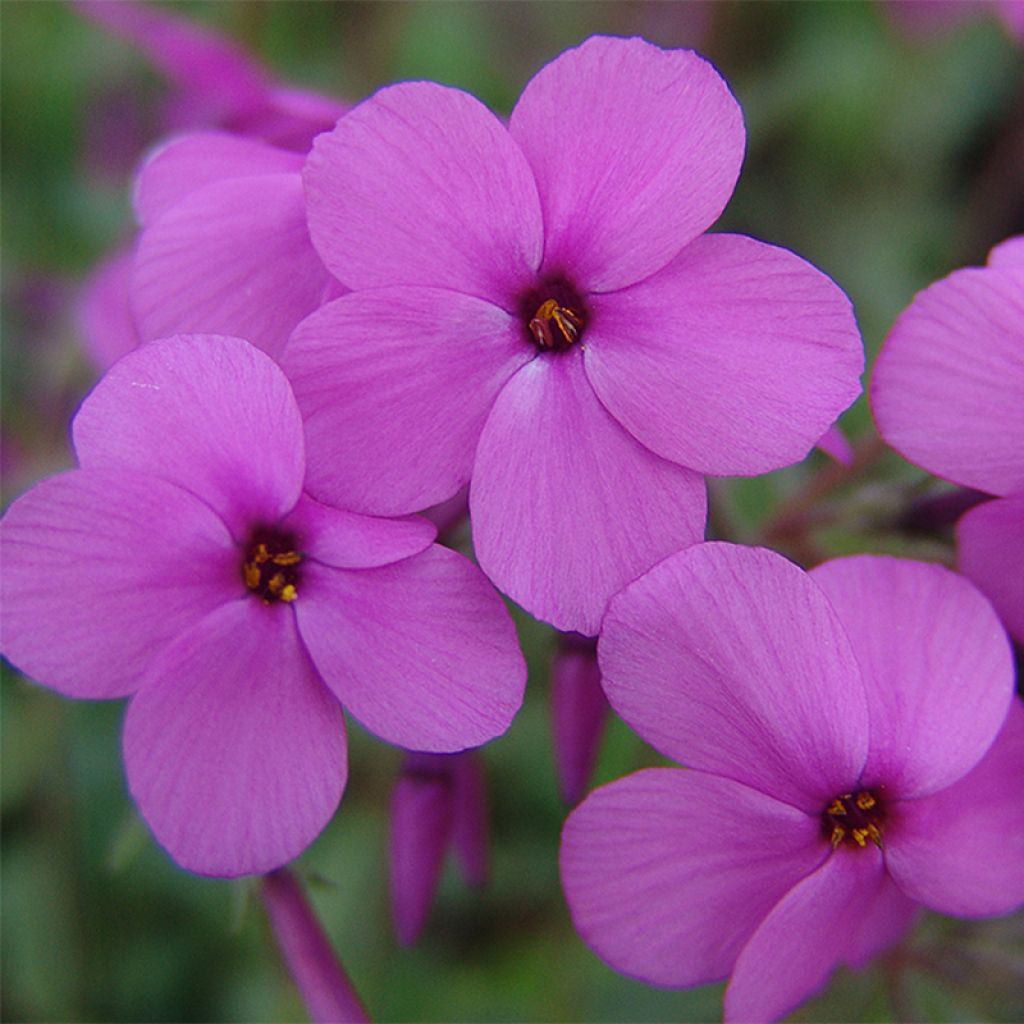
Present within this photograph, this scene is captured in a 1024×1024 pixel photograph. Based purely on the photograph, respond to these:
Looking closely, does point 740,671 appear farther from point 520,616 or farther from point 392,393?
point 520,616

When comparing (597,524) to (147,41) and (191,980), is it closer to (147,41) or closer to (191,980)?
(147,41)

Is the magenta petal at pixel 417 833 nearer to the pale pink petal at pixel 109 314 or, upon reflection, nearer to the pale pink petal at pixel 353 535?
the pale pink petal at pixel 353 535

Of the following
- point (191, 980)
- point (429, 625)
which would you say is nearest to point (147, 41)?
point (429, 625)

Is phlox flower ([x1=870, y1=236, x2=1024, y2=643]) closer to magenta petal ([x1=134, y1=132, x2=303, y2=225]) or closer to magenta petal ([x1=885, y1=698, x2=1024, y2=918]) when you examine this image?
magenta petal ([x1=885, y1=698, x2=1024, y2=918])

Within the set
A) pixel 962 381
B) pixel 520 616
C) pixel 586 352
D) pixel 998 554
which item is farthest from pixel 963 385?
pixel 520 616

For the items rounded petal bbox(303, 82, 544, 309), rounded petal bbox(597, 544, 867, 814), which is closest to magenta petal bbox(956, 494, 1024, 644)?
rounded petal bbox(597, 544, 867, 814)
